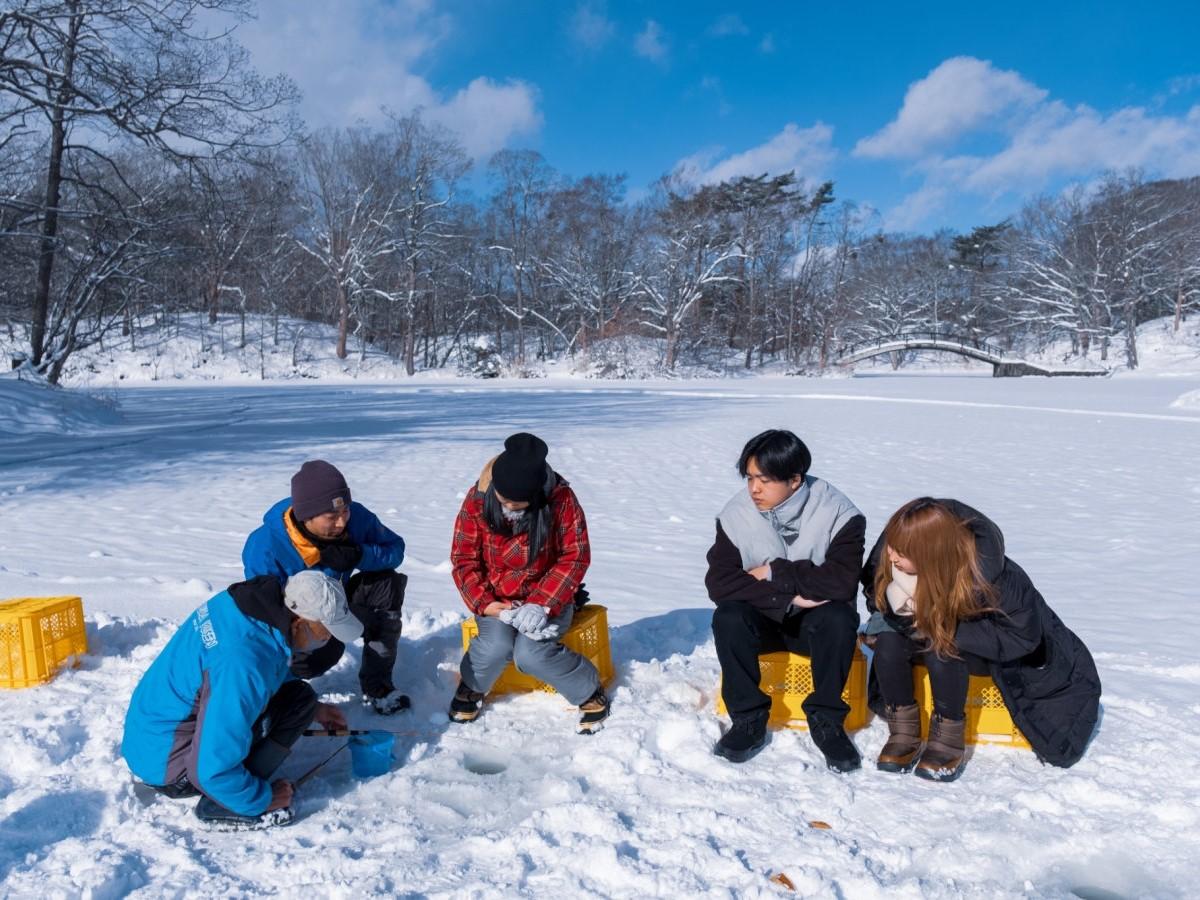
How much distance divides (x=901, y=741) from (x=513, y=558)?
5.25ft

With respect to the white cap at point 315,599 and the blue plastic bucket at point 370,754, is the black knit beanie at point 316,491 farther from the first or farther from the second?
the blue plastic bucket at point 370,754

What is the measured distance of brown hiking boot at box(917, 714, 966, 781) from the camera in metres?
3.04

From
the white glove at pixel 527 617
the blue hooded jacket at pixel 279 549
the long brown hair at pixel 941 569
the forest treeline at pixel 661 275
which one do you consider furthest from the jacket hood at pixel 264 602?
the forest treeline at pixel 661 275

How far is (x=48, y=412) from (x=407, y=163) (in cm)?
2912

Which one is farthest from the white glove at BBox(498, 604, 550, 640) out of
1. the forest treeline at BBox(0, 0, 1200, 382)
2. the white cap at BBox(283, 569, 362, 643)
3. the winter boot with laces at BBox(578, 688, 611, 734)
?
the forest treeline at BBox(0, 0, 1200, 382)

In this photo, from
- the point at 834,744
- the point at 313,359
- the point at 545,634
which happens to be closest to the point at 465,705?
the point at 545,634

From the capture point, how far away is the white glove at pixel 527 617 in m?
3.34

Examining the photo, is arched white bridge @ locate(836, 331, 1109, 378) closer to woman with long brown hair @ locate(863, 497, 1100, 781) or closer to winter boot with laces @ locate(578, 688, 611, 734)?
woman with long brown hair @ locate(863, 497, 1100, 781)

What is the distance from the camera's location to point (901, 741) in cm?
316

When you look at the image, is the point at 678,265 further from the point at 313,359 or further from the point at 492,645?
the point at 492,645

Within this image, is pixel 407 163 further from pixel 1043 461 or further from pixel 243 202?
pixel 1043 461

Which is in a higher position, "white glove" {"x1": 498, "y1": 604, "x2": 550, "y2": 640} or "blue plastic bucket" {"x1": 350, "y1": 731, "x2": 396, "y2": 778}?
"white glove" {"x1": 498, "y1": 604, "x2": 550, "y2": 640}

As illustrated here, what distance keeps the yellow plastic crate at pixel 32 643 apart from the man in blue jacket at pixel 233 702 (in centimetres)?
108

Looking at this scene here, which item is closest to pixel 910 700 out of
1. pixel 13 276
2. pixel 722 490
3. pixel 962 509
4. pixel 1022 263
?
pixel 962 509
